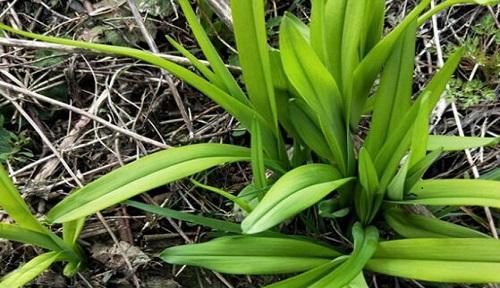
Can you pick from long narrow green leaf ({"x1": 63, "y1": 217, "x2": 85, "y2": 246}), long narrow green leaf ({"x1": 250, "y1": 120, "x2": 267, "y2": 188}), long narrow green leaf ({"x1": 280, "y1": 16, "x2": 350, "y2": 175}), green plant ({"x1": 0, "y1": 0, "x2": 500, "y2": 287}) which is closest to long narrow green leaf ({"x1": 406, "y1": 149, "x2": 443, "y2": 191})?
green plant ({"x1": 0, "y1": 0, "x2": 500, "y2": 287})

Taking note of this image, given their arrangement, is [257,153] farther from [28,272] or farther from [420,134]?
[28,272]

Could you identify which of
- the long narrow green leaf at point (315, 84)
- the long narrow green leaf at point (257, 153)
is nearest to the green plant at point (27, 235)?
the long narrow green leaf at point (257, 153)

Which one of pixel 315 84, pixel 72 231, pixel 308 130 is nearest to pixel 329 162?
pixel 308 130

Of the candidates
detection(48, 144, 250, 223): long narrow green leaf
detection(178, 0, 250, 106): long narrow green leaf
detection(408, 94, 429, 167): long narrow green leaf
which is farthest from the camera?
detection(178, 0, 250, 106): long narrow green leaf

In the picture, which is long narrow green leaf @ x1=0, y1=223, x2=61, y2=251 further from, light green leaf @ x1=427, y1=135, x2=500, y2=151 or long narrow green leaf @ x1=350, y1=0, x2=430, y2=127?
light green leaf @ x1=427, y1=135, x2=500, y2=151

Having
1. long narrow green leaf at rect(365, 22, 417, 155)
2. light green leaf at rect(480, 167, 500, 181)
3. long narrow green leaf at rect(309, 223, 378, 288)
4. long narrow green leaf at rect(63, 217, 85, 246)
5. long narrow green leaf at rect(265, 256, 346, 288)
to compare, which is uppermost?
long narrow green leaf at rect(365, 22, 417, 155)

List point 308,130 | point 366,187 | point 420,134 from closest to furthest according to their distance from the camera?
point 420,134, point 366,187, point 308,130

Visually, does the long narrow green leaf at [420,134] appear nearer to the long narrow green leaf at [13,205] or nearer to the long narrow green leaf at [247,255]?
the long narrow green leaf at [247,255]
